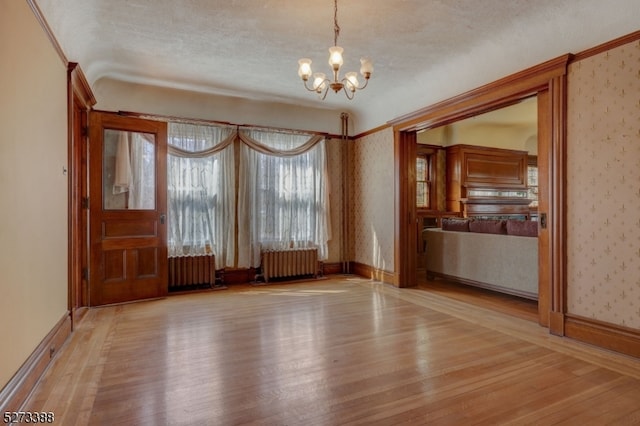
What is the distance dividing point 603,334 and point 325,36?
11.6 feet

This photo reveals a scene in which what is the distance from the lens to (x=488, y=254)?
468cm

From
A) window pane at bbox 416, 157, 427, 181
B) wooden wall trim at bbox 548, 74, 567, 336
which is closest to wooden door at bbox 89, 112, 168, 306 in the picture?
wooden wall trim at bbox 548, 74, 567, 336

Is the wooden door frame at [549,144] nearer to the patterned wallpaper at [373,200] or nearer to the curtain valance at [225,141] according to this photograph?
the patterned wallpaper at [373,200]

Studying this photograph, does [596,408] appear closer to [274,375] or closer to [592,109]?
[274,375]

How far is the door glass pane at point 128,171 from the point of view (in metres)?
4.32

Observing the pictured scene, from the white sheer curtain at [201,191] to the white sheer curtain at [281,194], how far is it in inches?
8.1

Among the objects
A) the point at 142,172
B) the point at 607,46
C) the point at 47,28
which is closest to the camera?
the point at 47,28

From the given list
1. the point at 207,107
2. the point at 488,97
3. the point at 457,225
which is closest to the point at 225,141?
the point at 207,107

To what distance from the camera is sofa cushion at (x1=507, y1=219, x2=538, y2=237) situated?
4.29 metres

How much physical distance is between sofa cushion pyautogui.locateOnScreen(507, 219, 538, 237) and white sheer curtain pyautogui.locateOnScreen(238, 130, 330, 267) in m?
2.69

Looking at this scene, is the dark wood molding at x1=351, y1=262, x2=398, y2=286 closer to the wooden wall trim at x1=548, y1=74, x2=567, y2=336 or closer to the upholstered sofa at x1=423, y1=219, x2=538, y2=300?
the upholstered sofa at x1=423, y1=219, x2=538, y2=300

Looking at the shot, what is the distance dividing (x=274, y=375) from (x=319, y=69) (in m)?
3.55

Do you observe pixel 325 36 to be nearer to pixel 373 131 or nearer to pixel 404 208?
pixel 373 131

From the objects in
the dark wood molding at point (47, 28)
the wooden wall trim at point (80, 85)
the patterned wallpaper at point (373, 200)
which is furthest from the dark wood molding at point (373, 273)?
the dark wood molding at point (47, 28)
